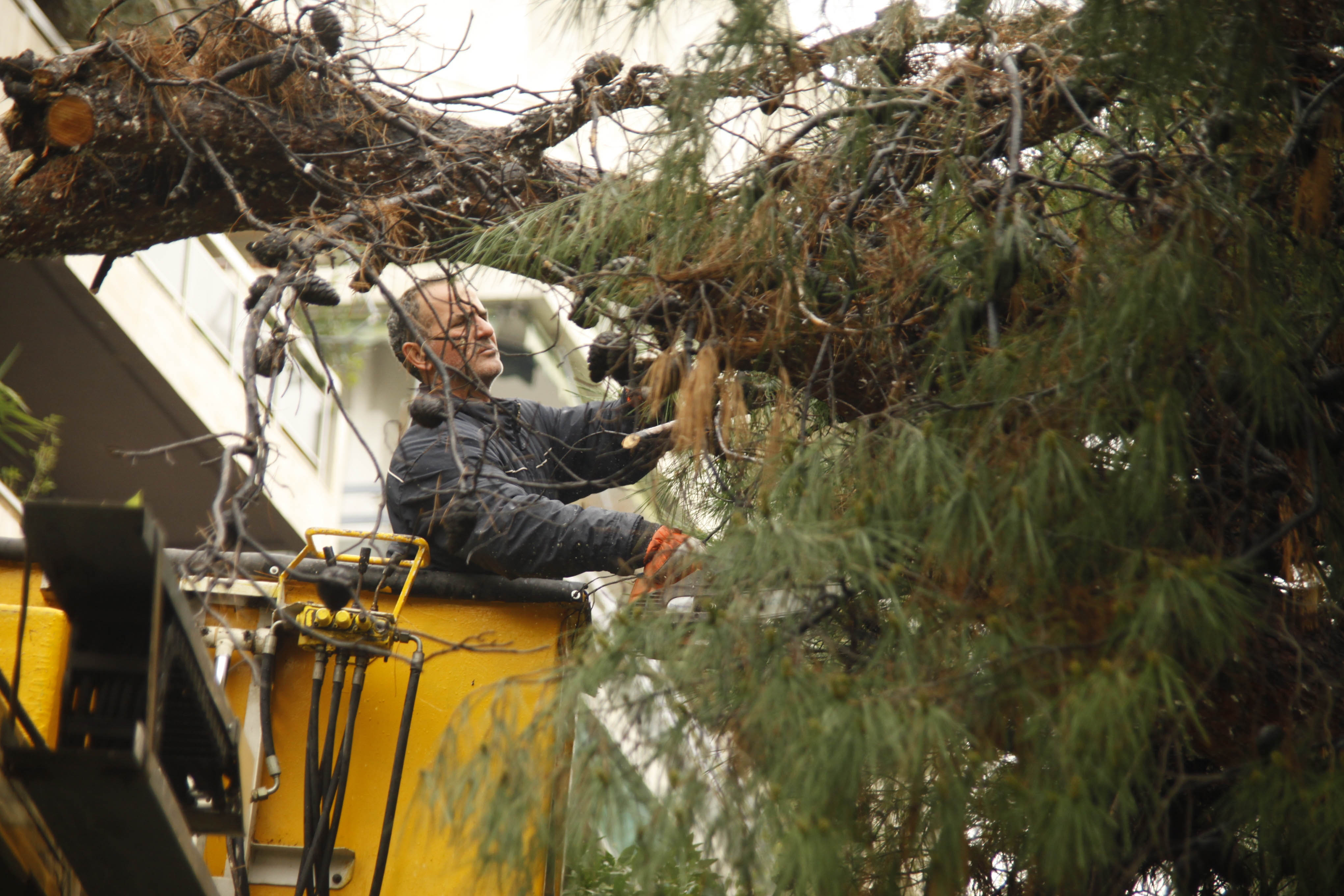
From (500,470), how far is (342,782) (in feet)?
2.81

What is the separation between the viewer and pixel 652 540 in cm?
308

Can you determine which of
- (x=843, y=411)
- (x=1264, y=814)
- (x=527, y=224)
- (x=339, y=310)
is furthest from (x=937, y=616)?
(x=339, y=310)

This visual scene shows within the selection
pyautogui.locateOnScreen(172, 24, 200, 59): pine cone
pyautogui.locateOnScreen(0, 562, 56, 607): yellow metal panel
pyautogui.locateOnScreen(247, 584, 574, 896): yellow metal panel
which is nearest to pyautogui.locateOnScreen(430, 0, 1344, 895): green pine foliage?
pyautogui.locateOnScreen(247, 584, 574, 896): yellow metal panel

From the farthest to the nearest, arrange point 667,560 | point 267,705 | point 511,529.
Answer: point 511,529, point 267,705, point 667,560

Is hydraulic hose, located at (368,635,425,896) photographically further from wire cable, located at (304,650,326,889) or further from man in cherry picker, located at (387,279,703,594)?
man in cherry picker, located at (387,279,703,594)

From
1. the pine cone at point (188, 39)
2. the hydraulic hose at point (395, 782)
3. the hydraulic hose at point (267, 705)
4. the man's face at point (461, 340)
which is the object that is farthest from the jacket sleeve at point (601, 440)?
the pine cone at point (188, 39)

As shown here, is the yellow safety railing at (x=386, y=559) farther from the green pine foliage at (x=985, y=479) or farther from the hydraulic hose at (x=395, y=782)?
the green pine foliage at (x=985, y=479)

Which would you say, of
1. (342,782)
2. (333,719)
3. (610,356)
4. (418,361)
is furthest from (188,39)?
(342,782)

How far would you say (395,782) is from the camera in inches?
108

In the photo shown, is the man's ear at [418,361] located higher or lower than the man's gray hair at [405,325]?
lower

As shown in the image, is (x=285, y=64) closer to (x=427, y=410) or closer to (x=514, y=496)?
(x=427, y=410)

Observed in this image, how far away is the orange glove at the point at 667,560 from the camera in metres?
2.47

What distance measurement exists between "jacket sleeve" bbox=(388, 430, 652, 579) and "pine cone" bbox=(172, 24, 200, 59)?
45.9 inches

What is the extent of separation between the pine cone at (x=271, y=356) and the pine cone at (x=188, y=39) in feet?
3.94
